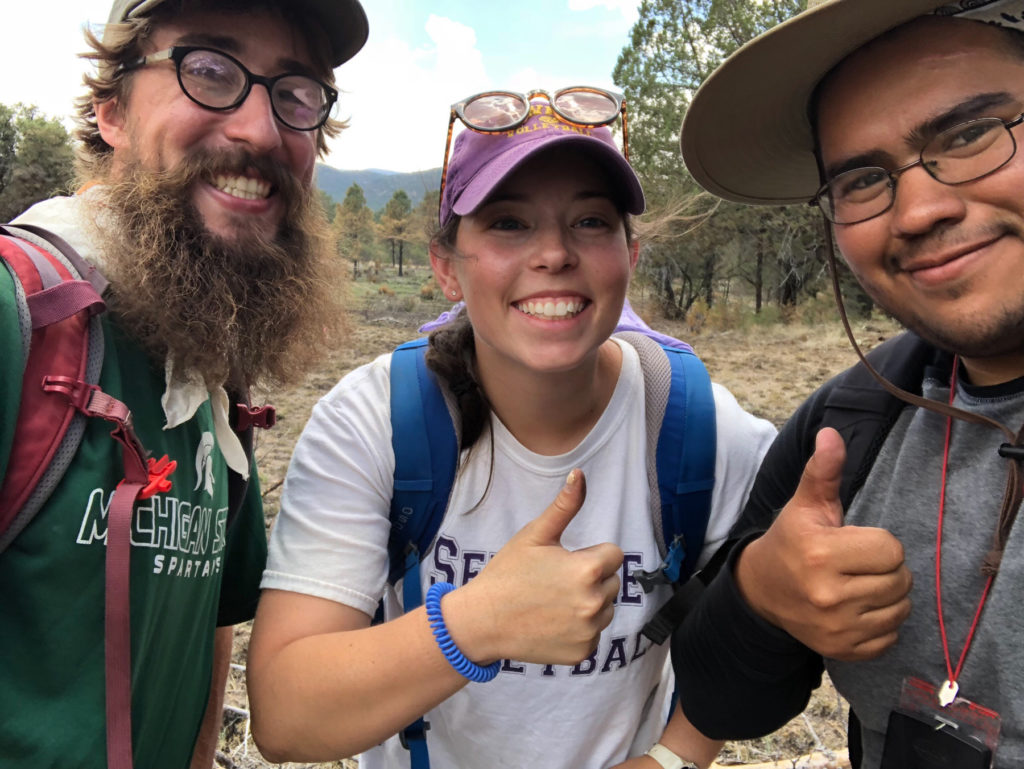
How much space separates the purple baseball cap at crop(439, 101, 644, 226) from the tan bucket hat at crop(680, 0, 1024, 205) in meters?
0.23

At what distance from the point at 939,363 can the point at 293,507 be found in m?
1.45

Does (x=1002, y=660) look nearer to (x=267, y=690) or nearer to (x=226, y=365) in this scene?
(x=267, y=690)

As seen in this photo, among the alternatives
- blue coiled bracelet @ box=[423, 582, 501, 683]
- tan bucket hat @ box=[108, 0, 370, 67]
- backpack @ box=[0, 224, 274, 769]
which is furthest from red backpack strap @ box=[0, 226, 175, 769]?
tan bucket hat @ box=[108, 0, 370, 67]

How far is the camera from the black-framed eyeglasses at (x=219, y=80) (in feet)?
5.47

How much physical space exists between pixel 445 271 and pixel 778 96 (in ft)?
3.09

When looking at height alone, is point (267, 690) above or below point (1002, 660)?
below

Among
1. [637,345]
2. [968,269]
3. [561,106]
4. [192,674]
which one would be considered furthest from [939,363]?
[192,674]

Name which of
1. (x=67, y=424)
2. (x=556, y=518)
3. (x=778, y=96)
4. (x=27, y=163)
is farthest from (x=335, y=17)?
(x=27, y=163)

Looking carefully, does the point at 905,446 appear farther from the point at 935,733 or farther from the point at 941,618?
the point at 935,733

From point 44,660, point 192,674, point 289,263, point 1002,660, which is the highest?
point 289,263

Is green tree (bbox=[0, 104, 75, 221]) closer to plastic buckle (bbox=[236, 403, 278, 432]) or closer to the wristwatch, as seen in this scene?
plastic buckle (bbox=[236, 403, 278, 432])

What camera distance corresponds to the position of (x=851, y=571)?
3.53 ft

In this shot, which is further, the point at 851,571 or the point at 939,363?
the point at 939,363

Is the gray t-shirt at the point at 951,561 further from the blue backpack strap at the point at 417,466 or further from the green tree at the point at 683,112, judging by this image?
the green tree at the point at 683,112
